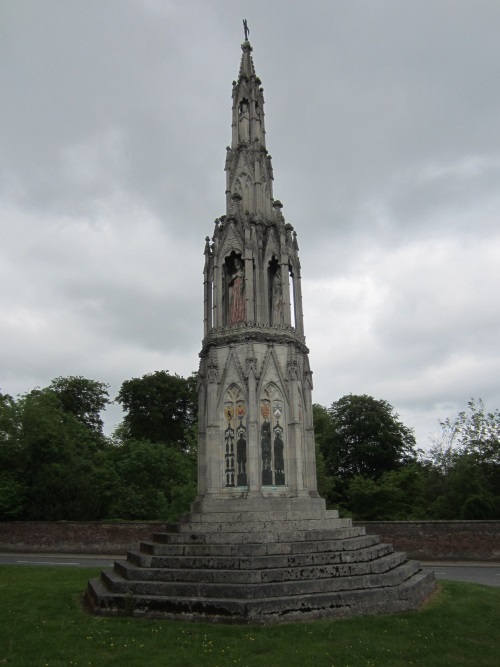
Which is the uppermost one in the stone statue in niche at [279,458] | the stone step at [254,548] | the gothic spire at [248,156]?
the gothic spire at [248,156]

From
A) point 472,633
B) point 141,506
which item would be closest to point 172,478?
point 141,506

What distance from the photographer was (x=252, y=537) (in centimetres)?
1157

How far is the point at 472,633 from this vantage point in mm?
9227

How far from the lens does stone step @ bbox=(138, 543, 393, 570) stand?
10.5 meters

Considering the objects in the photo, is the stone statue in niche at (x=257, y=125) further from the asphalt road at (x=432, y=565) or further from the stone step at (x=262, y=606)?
the asphalt road at (x=432, y=565)

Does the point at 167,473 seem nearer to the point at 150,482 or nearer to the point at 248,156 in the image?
the point at 150,482

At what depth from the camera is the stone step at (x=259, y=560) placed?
34.3 feet

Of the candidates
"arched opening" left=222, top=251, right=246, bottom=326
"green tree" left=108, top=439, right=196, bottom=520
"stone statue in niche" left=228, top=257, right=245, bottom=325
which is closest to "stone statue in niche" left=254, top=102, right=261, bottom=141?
"arched opening" left=222, top=251, right=246, bottom=326

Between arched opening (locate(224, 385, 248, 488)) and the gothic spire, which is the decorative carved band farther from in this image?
the gothic spire

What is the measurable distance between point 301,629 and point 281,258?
10.5 meters

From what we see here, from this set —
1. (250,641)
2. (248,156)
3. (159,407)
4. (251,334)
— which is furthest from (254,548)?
(159,407)

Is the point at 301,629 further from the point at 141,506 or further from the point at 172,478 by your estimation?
the point at 172,478

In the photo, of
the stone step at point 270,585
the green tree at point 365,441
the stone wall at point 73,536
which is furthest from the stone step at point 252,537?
the green tree at point 365,441

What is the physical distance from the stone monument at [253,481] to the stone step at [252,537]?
3 centimetres
